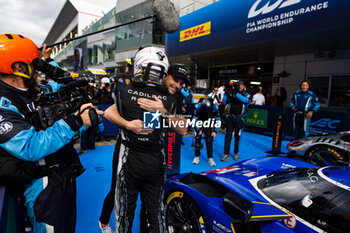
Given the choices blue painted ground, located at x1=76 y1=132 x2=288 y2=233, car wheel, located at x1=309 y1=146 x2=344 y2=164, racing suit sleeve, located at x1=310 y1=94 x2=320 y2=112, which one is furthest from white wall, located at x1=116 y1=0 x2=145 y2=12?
car wheel, located at x1=309 y1=146 x2=344 y2=164

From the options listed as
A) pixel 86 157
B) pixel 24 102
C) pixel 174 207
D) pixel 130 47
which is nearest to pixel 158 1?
pixel 24 102

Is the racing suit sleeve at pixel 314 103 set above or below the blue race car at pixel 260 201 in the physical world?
above

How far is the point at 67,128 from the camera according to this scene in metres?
1.18

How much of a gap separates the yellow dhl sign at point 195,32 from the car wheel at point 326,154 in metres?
7.33

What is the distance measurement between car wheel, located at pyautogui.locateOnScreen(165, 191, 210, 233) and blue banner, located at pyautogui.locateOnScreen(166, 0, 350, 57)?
6.82 m

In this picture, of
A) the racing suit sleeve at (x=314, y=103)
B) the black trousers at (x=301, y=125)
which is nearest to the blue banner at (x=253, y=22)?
the racing suit sleeve at (x=314, y=103)

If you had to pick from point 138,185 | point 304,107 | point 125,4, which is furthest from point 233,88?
point 125,4

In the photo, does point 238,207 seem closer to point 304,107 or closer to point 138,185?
point 138,185

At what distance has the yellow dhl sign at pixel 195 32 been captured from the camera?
370 inches

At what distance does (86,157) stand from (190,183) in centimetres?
353

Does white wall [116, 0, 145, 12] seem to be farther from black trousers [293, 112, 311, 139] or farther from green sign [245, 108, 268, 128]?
black trousers [293, 112, 311, 139]

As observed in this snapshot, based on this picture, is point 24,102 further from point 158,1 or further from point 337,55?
point 337,55

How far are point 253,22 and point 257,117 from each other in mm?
3802

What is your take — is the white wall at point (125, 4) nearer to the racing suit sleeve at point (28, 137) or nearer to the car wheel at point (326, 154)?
the car wheel at point (326, 154)
